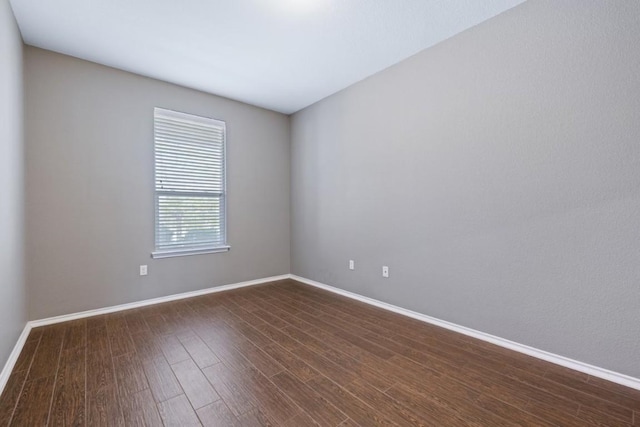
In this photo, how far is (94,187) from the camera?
9.34ft

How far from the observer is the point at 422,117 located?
2705mm

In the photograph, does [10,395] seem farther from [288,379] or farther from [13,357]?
[288,379]

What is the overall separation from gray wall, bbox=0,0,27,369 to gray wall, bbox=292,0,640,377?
2.98m

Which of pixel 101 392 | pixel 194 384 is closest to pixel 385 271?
pixel 194 384

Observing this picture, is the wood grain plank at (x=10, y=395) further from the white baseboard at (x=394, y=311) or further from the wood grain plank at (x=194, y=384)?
the wood grain plank at (x=194, y=384)

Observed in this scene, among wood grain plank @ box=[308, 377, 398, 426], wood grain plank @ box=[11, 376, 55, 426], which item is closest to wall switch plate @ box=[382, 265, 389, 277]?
wood grain plank @ box=[308, 377, 398, 426]

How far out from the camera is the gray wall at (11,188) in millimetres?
1797

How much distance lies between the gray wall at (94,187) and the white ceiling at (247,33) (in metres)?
0.26

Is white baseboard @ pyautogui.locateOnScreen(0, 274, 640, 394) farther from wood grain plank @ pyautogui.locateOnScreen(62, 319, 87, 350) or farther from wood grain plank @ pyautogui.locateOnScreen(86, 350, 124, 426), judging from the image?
wood grain plank @ pyautogui.locateOnScreen(86, 350, 124, 426)

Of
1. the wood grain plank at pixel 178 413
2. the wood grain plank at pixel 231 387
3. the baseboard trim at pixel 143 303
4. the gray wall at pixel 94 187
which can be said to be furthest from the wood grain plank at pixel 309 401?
the gray wall at pixel 94 187

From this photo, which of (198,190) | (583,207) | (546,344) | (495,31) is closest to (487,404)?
(546,344)

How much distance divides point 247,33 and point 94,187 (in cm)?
218

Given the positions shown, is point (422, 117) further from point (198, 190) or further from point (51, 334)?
point (51, 334)

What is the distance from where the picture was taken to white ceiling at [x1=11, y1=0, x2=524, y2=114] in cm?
211
